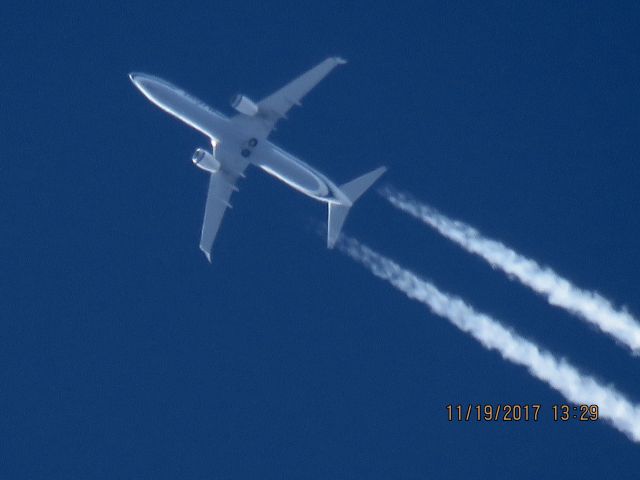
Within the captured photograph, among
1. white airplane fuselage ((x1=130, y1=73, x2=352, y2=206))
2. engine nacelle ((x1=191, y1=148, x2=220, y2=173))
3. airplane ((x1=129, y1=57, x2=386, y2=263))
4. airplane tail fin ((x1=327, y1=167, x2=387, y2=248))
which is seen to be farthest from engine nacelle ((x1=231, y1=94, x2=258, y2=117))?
airplane tail fin ((x1=327, y1=167, x2=387, y2=248))

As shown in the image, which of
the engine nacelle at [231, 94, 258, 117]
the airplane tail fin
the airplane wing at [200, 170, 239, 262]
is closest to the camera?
the engine nacelle at [231, 94, 258, 117]

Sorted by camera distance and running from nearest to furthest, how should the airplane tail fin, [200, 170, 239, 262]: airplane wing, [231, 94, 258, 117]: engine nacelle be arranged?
[231, 94, 258, 117]: engine nacelle
the airplane tail fin
[200, 170, 239, 262]: airplane wing

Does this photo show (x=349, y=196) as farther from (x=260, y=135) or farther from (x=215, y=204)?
(x=215, y=204)

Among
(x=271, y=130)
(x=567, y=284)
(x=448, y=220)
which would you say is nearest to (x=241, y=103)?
(x=271, y=130)

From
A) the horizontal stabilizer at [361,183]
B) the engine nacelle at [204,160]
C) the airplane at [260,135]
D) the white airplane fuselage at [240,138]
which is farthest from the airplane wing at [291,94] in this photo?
the horizontal stabilizer at [361,183]

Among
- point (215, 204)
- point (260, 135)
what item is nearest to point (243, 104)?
point (260, 135)

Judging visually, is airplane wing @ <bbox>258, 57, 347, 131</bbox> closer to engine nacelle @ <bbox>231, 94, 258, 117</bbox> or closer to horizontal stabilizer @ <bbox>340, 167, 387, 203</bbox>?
engine nacelle @ <bbox>231, 94, 258, 117</bbox>
